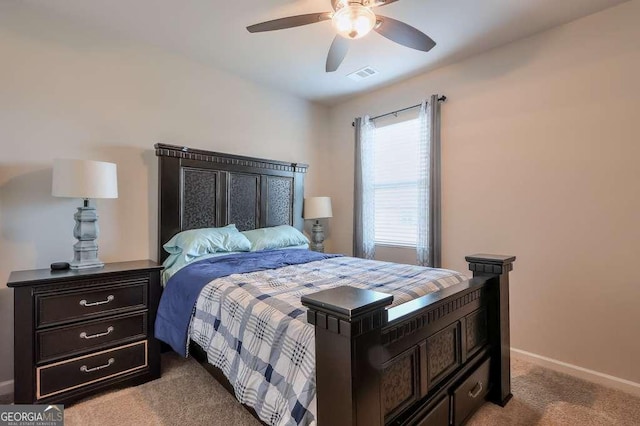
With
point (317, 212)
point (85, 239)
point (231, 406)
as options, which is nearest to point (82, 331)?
point (85, 239)

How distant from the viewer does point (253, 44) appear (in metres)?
2.78

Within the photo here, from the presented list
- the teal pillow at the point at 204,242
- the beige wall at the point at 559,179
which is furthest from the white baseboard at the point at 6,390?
A: the beige wall at the point at 559,179

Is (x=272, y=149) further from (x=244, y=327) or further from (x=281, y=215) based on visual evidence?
(x=244, y=327)

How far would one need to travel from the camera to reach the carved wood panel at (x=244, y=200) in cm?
325

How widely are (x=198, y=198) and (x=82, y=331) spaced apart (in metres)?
1.40

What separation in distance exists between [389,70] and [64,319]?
3.47 m

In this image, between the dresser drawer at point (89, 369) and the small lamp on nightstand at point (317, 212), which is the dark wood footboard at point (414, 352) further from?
the small lamp on nightstand at point (317, 212)

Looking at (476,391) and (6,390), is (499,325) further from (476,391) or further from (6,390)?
(6,390)

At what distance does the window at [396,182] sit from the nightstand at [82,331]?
8.07 feet

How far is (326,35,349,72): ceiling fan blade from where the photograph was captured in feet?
7.04

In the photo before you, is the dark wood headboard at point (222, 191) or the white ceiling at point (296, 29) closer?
the white ceiling at point (296, 29)

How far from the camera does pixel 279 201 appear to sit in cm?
369

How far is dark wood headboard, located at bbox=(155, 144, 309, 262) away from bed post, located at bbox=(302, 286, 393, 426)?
2215mm

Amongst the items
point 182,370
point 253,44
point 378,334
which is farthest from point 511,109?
point 182,370
